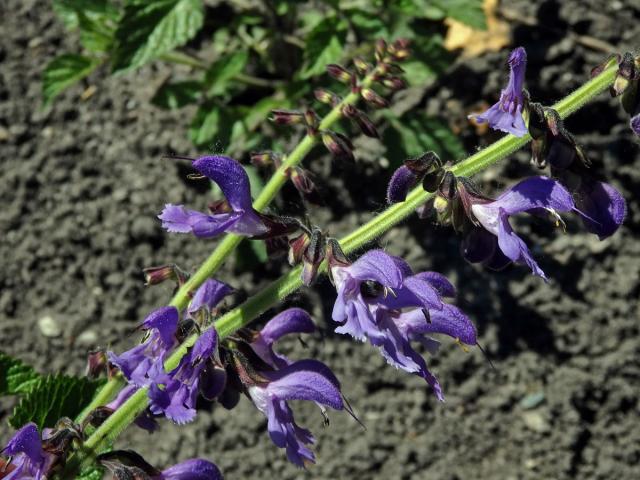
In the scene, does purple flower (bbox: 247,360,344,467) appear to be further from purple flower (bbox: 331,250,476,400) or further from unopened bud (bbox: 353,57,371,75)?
unopened bud (bbox: 353,57,371,75)

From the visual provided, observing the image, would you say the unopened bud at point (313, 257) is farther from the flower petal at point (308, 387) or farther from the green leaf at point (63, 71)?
the green leaf at point (63, 71)

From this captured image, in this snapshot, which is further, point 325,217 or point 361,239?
point 325,217

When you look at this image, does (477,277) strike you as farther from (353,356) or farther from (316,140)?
(316,140)

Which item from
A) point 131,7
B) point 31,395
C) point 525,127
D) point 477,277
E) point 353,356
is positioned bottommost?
point 353,356

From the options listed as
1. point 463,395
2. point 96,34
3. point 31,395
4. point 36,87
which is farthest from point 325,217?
point 31,395

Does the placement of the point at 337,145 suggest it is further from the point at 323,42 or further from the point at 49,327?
the point at 49,327

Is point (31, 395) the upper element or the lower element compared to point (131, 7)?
lower

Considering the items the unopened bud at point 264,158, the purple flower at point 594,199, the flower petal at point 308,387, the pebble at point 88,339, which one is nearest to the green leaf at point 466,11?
the unopened bud at point 264,158
